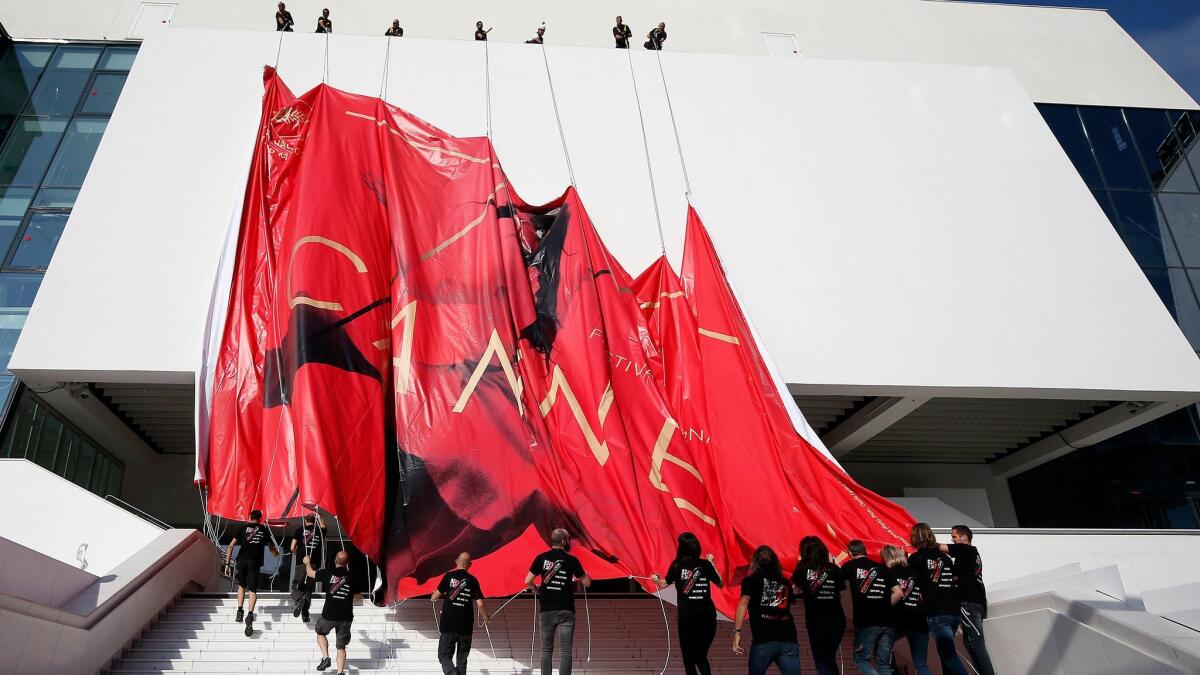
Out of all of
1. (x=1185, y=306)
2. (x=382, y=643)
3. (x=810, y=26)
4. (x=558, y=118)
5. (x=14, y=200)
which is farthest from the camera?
(x=810, y=26)

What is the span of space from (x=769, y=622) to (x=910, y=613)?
121cm

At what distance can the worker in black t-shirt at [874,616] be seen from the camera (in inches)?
249

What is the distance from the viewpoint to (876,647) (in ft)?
21.0

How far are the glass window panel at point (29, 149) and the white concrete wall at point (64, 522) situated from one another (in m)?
6.78

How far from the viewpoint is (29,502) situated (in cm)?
1014

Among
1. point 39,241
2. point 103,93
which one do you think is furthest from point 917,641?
point 103,93

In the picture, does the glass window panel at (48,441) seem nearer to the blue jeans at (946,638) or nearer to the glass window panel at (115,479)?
the glass window panel at (115,479)

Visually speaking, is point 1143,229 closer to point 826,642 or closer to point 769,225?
point 769,225

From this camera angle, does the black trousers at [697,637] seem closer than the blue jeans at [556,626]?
A: Yes

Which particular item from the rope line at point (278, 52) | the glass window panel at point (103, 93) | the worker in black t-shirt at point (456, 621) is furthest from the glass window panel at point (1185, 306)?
the glass window panel at point (103, 93)

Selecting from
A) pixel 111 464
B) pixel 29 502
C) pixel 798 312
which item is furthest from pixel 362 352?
pixel 111 464

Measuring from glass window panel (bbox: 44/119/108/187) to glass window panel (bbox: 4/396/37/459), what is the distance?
4.26 metres

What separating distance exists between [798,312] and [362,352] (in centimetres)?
710

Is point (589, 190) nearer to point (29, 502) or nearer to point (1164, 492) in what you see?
point (29, 502)
